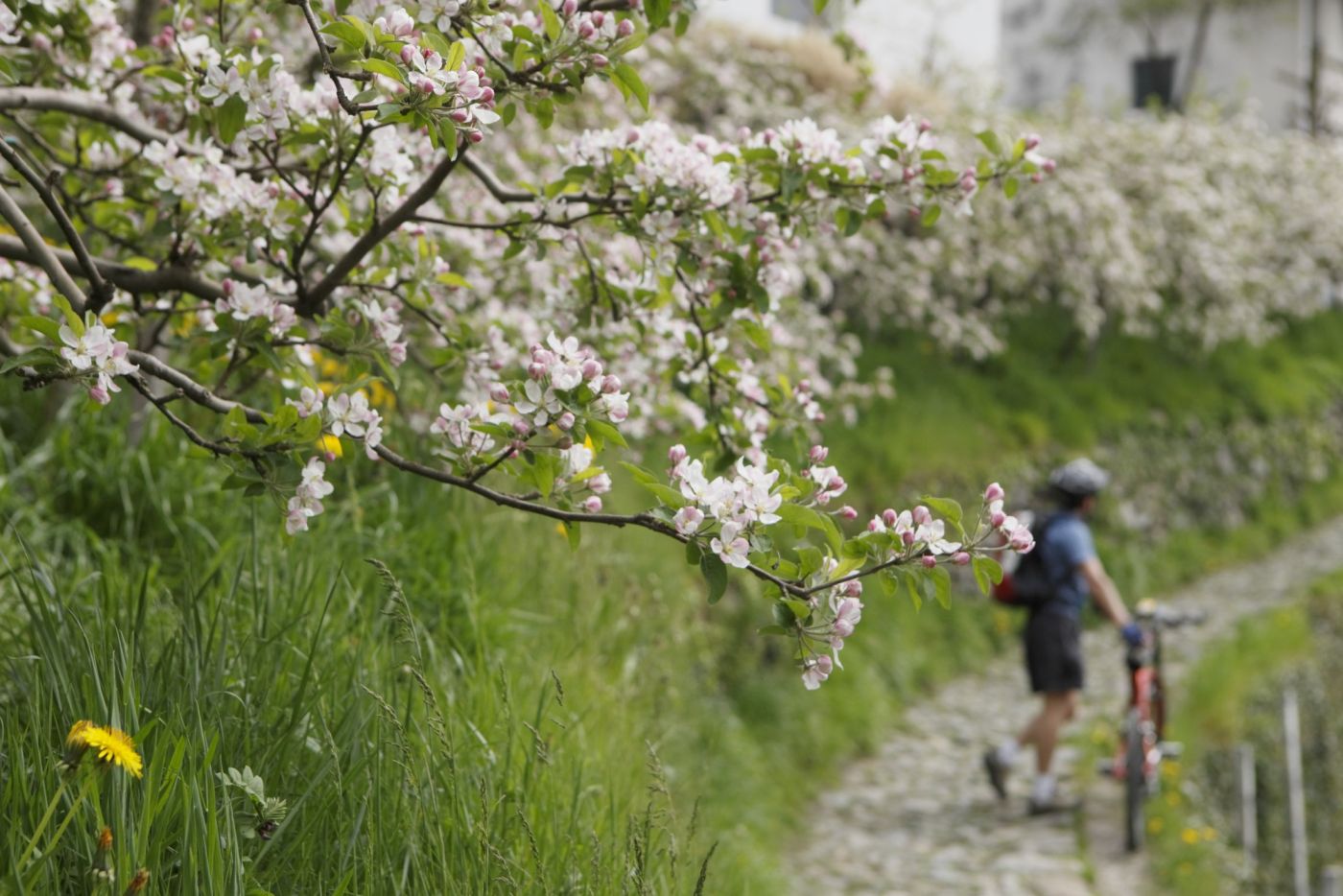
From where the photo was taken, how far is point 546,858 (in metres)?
3.28

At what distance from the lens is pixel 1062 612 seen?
7824 millimetres

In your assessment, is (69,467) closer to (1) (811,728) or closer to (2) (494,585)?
(2) (494,585)

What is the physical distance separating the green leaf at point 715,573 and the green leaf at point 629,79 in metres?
0.98

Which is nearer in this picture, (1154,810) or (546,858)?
(546,858)

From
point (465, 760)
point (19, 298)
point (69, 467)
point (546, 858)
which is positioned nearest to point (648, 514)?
point (546, 858)

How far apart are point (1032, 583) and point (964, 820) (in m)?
1.47

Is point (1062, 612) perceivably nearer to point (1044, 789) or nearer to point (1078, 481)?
point (1078, 481)

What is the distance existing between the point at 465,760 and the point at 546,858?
0.47m

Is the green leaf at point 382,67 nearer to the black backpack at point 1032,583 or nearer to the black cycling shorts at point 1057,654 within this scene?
the black backpack at point 1032,583

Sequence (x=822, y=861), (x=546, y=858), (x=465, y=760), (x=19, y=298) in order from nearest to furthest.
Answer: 1. (x=546, y=858)
2. (x=465, y=760)
3. (x=19, y=298)
4. (x=822, y=861)

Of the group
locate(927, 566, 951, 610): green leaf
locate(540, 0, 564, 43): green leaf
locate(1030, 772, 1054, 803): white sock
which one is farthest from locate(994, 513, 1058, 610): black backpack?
locate(540, 0, 564, 43): green leaf

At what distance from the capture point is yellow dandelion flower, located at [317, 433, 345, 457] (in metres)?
2.66

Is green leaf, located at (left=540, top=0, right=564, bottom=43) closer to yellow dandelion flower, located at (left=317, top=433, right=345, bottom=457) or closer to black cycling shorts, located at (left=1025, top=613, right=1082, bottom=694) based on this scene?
yellow dandelion flower, located at (left=317, top=433, right=345, bottom=457)

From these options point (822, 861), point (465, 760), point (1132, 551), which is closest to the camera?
point (465, 760)
